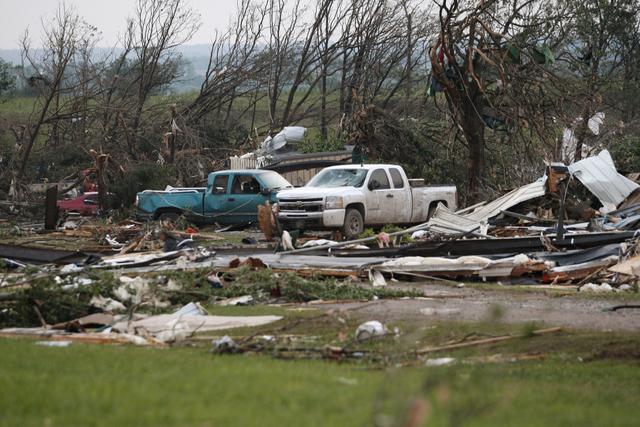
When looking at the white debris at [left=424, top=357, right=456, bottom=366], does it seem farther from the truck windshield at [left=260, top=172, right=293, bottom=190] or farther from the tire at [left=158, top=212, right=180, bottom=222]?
the tire at [left=158, top=212, right=180, bottom=222]

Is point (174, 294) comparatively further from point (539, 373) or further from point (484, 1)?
point (484, 1)

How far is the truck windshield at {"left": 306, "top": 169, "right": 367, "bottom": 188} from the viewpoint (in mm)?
27953

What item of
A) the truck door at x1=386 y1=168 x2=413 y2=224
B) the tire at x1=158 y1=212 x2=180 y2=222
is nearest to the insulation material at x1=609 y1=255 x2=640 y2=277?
the truck door at x1=386 y1=168 x2=413 y2=224

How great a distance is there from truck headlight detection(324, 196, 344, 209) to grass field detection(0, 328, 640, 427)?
15926 millimetres

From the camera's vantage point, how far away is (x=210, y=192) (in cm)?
3097

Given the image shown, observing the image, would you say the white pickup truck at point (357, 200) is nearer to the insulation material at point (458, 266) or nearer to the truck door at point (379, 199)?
the truck door at point (379, 199)

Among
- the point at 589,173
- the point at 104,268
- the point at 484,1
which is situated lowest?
the point at 104,268

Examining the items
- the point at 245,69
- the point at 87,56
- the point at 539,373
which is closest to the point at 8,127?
the point at 87,56

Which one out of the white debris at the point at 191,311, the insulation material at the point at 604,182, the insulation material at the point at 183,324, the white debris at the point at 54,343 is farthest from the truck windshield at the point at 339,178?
the white debris at the point at 54,343

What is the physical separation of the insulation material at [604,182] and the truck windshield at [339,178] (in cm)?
558

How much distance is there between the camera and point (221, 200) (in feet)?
101

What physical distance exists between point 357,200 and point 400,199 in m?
A: 1.77

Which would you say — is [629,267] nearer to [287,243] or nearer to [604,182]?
[287,243]

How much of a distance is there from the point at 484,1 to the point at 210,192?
920cm
